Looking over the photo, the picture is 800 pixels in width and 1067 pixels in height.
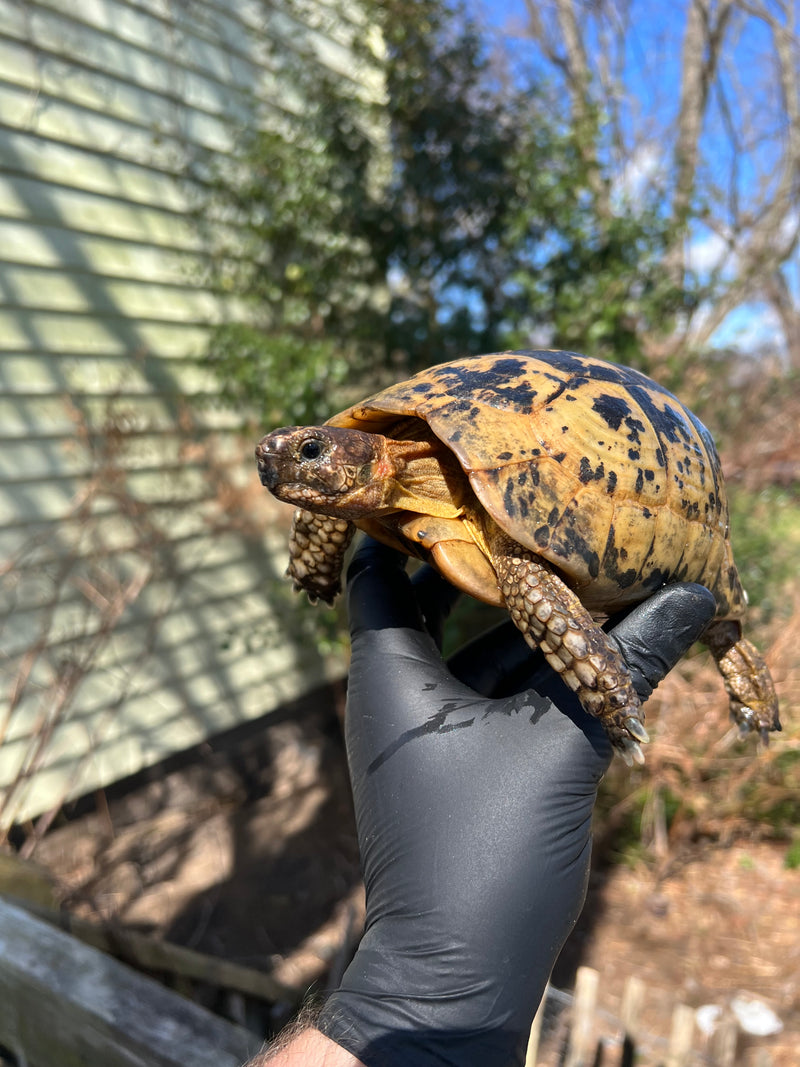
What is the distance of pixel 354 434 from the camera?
1.70 metres

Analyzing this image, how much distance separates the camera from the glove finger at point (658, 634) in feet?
5.12

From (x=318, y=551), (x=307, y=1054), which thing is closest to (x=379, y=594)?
(x=318, y=551)

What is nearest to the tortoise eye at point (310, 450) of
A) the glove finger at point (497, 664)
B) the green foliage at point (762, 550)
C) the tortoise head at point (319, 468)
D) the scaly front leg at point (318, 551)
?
the tortoise head at point (319, 468)

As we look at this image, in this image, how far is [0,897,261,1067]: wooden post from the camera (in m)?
1.46

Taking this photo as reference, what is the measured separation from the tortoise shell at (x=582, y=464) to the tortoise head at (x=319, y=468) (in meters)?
0.16

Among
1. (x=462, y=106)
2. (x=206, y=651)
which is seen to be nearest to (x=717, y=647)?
(x=206, y=651)

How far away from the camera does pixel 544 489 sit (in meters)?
1.55

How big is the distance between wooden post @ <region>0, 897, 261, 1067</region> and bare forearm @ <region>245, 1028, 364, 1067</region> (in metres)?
0.26

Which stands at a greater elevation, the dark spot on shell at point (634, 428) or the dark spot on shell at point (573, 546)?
the dark spot on shell at point (634, 428)

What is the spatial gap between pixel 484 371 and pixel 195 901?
10.9ft

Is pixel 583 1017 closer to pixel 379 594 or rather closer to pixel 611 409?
pixel 379 594

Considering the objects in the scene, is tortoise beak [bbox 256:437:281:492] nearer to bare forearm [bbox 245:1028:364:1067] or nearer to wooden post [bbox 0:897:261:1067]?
bare forearm [bbox 245:1028:364:1067]

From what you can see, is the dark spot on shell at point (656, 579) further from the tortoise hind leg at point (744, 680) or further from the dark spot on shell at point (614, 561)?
the tortoise hind leg at point (744, 680)

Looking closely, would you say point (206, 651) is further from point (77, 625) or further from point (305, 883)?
point (305, 883)
